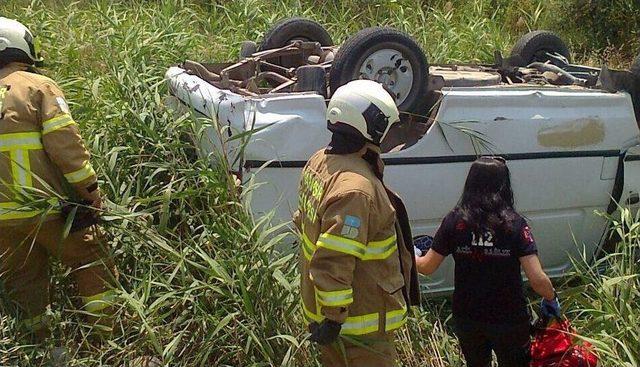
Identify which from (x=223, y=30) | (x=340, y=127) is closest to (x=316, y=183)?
(x=340, y=127)

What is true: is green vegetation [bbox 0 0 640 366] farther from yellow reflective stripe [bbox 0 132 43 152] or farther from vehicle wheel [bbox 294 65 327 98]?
vehicle wheel [bbox 294 65 327 98]

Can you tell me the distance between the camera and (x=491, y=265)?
123 inches

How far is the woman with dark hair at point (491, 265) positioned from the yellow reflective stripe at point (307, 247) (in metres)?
0.64

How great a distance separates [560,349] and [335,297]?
1143 millimetres

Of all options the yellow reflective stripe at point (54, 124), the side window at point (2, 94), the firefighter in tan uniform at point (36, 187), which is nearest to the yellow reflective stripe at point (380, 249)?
the firefighter in tan uniform at point (36, 187)

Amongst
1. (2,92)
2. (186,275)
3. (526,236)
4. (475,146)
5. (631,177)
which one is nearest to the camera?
(526,236)

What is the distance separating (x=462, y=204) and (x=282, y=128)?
904 mm

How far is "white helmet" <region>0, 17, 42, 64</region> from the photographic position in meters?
3.56

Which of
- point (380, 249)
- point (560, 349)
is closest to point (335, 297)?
point (380, 249)

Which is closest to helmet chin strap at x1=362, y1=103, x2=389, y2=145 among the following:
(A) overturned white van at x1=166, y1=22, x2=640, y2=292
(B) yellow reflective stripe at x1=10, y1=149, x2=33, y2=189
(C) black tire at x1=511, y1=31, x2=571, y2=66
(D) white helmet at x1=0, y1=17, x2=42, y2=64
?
(A) overturned white van at x1=166, y1=22, x2=640, y2=292

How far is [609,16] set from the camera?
9172 mm

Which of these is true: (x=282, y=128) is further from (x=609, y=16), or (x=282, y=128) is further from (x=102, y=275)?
(x=609, y=16)

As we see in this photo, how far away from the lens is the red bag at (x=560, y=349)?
3.12 meters

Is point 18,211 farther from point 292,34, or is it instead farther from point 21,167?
point 292,34
